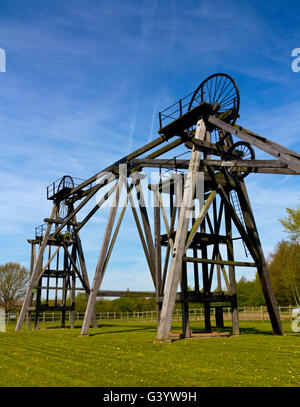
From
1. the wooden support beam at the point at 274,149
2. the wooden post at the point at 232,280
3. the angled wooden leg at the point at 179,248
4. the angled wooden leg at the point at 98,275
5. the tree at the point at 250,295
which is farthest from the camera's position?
the tree at the point at 250,295

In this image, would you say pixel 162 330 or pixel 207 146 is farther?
pixel 207 146

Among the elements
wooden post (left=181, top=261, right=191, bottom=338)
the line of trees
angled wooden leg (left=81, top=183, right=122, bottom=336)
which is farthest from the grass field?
the line of trees

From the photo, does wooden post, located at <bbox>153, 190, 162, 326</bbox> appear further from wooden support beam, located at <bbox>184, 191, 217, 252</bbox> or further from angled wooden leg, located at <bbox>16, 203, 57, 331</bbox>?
angled wooden leg, located at <bbox>16, 203, 57, 331</bbox>

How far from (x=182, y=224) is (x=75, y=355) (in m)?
5.35

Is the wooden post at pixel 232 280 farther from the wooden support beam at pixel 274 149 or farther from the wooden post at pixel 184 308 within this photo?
the wooden support beam at pixel 274 149

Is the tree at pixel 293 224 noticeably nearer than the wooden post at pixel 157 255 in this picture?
No

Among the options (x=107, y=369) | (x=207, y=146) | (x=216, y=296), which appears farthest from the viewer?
(x=216, y=296)

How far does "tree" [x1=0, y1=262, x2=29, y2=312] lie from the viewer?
4941 centimetres

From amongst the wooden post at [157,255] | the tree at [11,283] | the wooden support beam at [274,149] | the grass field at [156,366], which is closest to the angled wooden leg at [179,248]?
the grass field at [156,366]

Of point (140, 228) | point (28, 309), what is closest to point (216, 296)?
point (140, 228)

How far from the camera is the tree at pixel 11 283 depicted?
49406 millimetres

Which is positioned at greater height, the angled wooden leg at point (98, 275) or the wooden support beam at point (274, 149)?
the wooden support beam at point (274, 149)

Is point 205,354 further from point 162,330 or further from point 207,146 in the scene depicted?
point 207,146

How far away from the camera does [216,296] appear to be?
48.2 feet
